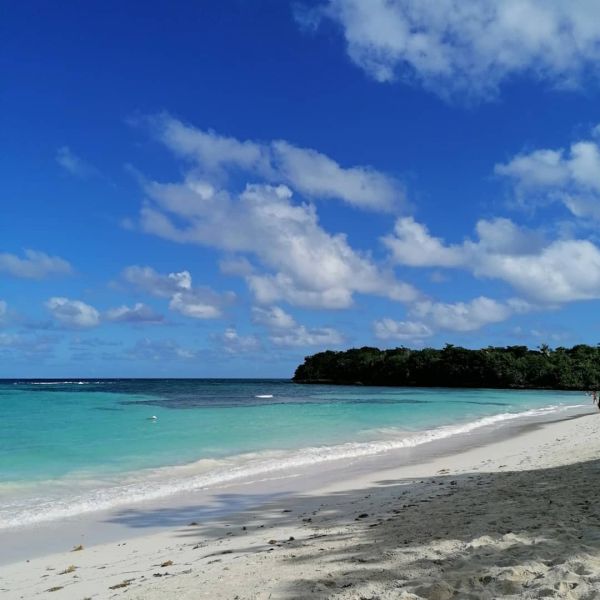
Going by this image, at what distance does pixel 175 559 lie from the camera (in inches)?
258

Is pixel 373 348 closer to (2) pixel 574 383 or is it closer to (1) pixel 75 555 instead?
(2) pixel 574 383

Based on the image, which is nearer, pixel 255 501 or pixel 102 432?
pixel 255 501

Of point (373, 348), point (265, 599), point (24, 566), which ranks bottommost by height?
point (24, 566)

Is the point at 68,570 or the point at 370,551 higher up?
the point at 370,551

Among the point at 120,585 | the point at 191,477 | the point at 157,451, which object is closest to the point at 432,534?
the point at 120,585

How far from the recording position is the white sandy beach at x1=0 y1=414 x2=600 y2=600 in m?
4.68

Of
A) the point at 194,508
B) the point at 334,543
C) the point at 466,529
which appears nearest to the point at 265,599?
the point at 334,543

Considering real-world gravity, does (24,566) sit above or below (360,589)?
below

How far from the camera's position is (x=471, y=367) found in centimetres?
10156

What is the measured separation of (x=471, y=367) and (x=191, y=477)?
9497 cm

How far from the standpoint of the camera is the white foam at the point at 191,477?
9.96m

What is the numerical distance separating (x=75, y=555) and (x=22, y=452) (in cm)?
1210

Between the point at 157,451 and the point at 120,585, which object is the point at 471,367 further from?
the point at 120,585

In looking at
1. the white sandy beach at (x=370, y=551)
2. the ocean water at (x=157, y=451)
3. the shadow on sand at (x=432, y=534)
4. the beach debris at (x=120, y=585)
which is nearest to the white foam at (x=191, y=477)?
the ocean water at (x=157, y=451)
